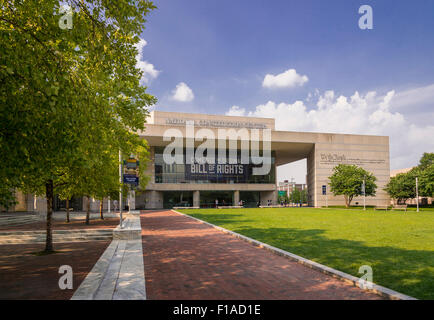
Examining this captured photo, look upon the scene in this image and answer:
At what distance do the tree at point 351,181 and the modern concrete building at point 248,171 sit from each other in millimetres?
6683

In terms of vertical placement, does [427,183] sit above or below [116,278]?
above

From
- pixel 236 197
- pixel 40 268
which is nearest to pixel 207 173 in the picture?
pixel 236 197

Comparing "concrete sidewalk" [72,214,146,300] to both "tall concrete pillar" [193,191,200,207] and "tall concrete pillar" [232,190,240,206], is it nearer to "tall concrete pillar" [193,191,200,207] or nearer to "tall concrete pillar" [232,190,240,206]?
"tall concrete pillar" [193,191,200,207]

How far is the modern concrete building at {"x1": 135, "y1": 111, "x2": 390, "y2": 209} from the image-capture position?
2469 inches

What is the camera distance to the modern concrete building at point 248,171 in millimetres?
62719

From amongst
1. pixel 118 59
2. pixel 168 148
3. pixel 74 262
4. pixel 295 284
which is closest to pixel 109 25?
pixel 118 59

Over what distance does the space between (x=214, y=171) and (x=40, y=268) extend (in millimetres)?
58190

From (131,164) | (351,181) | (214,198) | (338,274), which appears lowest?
(214,198)

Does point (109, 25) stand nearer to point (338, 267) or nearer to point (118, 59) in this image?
point (118, 59)

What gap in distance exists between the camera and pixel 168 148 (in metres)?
64.0

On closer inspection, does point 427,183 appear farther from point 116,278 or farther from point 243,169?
point 116,278

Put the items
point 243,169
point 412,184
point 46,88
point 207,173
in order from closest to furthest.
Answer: point 46,88 → point 412,184 → point 207,173 → point 243,169

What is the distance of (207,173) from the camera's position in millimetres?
65938
